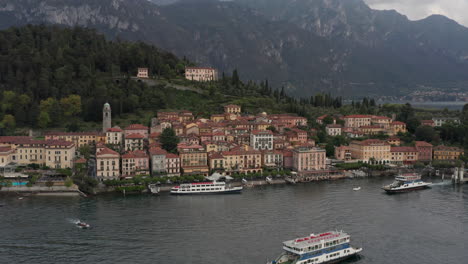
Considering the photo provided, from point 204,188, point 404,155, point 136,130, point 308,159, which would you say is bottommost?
point 204,188

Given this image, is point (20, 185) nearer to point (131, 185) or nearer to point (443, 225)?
point (131, 185)

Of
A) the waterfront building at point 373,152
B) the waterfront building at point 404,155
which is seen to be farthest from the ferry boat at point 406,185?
the waterfront building at point 404,155

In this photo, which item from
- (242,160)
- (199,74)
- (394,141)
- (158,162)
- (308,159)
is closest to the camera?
(158,162)

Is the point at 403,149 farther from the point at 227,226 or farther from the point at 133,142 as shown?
the point at 227,226

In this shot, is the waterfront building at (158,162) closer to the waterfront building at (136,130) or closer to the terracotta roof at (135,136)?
the terracotta roof at (135,136)

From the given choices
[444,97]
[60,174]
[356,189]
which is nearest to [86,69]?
[60,174]

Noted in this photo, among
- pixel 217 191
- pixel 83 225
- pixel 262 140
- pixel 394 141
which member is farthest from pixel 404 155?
pixel 83 225
